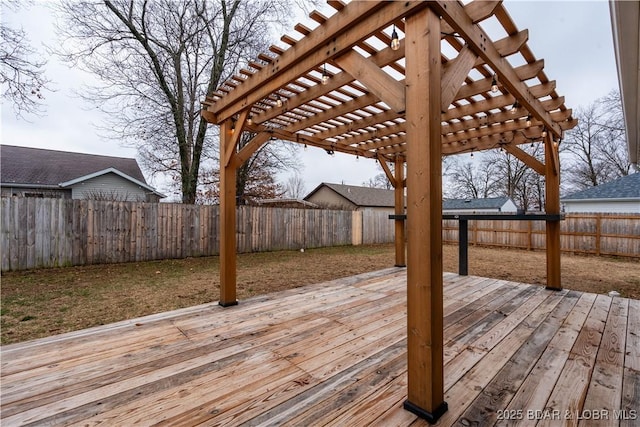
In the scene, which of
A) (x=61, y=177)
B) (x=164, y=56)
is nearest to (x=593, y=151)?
(x=164, y=56)

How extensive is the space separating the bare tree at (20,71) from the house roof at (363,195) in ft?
56.7

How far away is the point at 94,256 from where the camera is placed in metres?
6.05

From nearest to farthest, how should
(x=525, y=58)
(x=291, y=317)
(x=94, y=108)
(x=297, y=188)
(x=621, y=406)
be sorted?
(x=621, y=406)
(x=525, y=58)
(x=291, y=317)
(x=94, y=108)
(x=297, y=188)

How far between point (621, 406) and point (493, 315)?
143 cm

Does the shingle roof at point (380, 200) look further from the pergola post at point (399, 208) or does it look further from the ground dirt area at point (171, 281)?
the pergola post at point (399, 208)

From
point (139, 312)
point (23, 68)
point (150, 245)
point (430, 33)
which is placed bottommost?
point (139, 312)

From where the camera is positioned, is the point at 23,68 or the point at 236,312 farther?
the point at 23,68

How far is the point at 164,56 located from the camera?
8.55 m

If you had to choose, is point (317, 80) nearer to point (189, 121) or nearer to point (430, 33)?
point (430, 33)

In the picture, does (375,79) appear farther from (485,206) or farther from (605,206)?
(485,206)

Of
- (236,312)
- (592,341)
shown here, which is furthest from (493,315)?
(236,312)

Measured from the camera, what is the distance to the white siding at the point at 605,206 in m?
10.8

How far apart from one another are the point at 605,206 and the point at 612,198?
0.51m

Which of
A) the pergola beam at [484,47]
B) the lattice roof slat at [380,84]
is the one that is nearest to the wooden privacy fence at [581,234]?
the lattice roof slat at [380,84]
